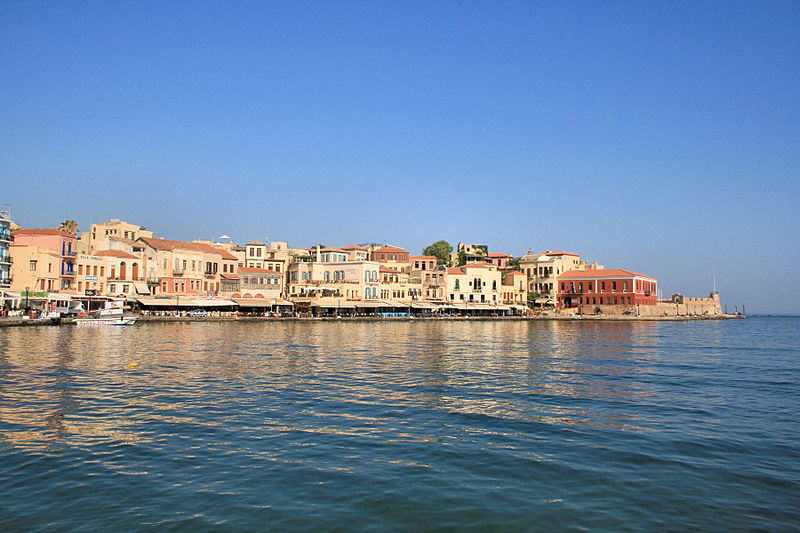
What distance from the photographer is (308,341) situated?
37938mm

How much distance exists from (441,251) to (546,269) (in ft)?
57.4

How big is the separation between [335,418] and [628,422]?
23.0ft

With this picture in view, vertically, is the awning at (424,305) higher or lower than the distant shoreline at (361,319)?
higher

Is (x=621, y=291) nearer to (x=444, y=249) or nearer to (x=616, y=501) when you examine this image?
(x=444, y=249)

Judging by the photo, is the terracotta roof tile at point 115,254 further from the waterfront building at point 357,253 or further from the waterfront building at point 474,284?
the waterfront building at point 474,284

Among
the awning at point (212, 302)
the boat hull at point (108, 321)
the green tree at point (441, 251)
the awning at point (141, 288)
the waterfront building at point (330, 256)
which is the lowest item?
the boat hull at point (108, 321)

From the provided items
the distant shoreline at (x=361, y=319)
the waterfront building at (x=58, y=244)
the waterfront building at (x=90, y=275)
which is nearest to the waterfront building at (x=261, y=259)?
the distant shoreline at (x=361, y=319)

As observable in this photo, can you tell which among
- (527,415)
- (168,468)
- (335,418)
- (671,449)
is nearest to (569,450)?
(671,449)

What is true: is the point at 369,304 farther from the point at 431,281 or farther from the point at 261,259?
the point at 261,259

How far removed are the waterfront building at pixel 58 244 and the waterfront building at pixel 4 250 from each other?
2.44m

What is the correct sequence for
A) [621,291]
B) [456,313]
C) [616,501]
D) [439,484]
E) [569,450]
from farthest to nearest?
1. [621,291]
2. [456,313]
3. [569,450]
4. [439,484]
5. [616,501]

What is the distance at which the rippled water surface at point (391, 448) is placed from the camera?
27.1ft

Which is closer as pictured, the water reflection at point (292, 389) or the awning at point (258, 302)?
the water reflection at point (292, 389)

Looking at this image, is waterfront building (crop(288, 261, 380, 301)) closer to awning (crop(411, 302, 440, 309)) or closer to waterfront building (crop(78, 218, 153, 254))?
awning (crop(411, 302, 440, 309))
